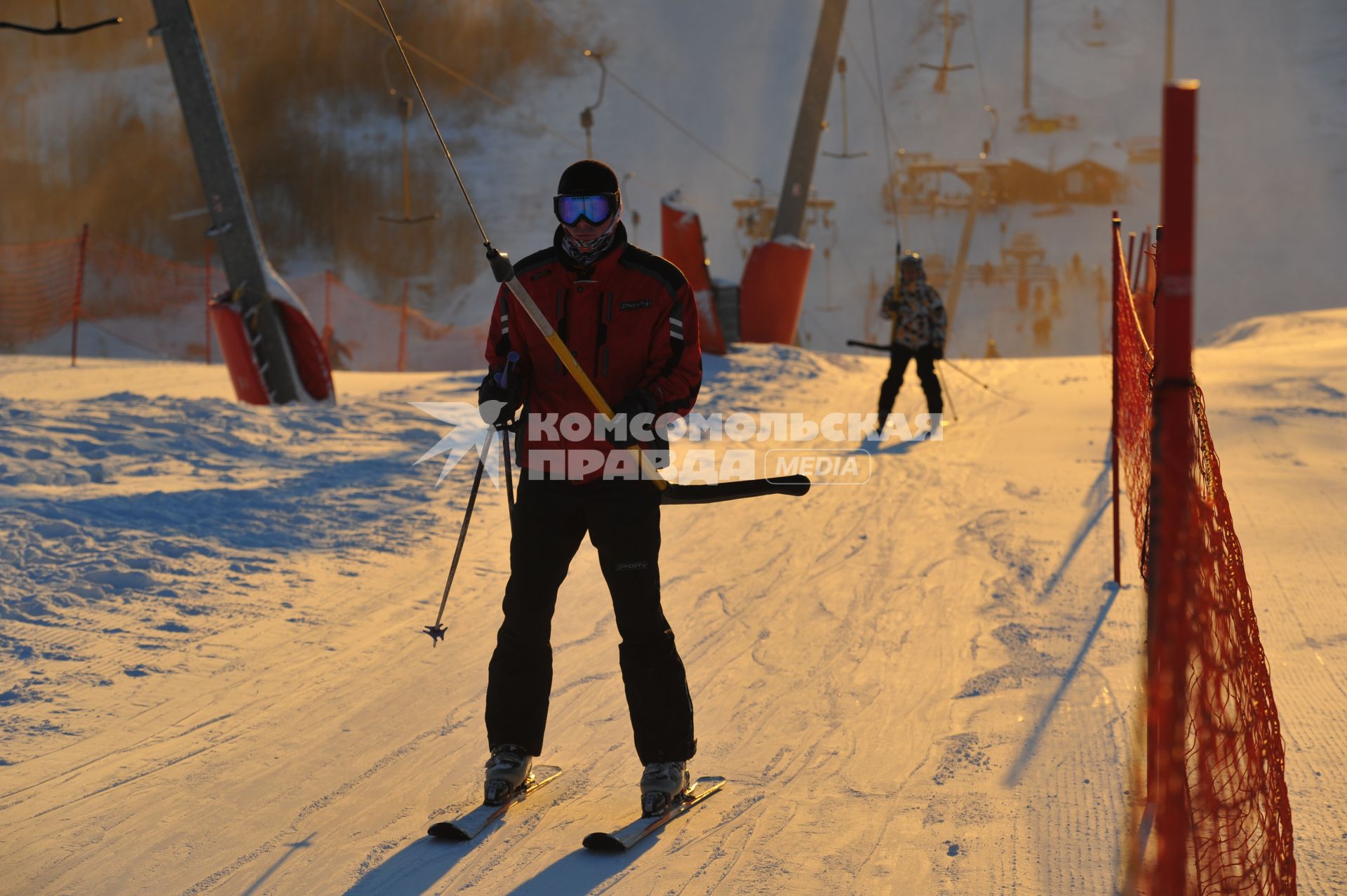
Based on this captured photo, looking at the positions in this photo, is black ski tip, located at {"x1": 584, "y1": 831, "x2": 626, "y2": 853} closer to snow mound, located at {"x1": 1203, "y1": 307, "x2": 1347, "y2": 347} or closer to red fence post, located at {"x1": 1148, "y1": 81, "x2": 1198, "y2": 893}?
red fence post, located at {"x1": 1148, "y1": 81, "x2": 1198, "y2": 893}

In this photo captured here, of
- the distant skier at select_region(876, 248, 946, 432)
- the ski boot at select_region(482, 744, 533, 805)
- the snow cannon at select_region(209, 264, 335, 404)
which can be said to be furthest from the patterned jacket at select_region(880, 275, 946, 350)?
the ski boot at select_region(482, 744, 533, 805)

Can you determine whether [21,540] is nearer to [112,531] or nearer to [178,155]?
[112,531]

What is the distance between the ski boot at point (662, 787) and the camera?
11.8ft

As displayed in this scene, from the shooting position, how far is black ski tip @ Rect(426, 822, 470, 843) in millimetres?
3457

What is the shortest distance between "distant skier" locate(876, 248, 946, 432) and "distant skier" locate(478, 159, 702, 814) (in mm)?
7638

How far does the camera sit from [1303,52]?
156 feet

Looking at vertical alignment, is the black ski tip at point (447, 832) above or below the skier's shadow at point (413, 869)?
above

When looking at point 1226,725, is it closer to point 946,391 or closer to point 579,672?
point 579,672

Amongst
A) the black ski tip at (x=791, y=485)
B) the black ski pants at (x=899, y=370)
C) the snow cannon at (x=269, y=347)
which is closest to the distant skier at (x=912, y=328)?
the black ski pants at (x=899, y=370)

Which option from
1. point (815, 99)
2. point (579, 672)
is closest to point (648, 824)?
point (579, 672)

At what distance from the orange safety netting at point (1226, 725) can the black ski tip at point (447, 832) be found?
1.89 meters

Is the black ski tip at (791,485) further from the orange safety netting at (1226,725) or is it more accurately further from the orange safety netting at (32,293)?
the orange safety netting at (32,293)

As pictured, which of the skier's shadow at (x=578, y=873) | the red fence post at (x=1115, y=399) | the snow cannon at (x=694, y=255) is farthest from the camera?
the snow cannon at (x=694, y=255)

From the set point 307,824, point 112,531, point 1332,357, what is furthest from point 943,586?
point 1332,357
